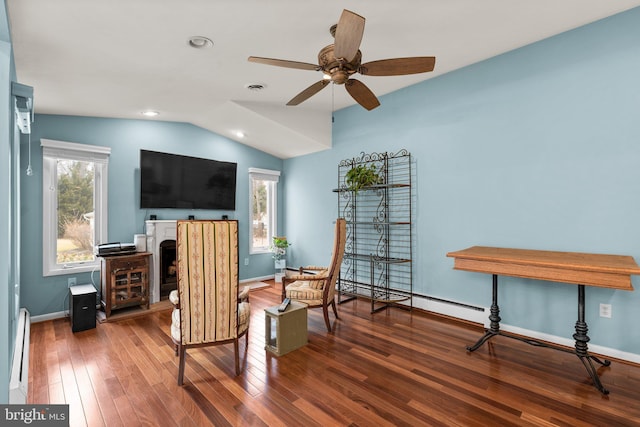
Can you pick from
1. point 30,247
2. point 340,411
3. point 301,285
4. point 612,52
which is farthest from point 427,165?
point 30,247

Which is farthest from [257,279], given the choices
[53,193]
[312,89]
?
[312,89]

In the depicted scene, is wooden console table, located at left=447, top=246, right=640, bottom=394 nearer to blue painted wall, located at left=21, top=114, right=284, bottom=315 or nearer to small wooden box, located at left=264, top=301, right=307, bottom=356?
small wooden box, located at left=264, top=301, right=307, bottom=356

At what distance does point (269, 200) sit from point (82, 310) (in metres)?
3.57

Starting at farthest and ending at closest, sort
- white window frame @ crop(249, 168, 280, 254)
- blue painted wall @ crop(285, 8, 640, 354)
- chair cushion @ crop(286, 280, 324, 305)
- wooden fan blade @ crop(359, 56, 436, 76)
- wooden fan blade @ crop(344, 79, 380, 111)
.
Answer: white window frame @ crop(249, 168, 280, 254) → chair cushion @ crop(286, 280, 324, 305) → blue painted wall @ crop(285, 8, 640, 354) → wooden fan blade @ crop(344, 79, 380, 111) → wooden fan blade @ crop(359, 56, 436, 76)

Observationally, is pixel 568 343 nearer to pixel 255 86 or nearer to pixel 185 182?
pixel 255 86

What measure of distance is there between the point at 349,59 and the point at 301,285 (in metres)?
2.51

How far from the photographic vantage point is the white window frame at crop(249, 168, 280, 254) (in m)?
5.88

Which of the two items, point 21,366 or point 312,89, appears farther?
point 312,89

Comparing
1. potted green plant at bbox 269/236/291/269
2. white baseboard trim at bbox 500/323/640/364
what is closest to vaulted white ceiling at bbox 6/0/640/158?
potted green plant at bbox 269/236/291/269

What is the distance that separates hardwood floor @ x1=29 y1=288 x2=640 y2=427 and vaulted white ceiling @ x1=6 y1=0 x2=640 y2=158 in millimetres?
2667

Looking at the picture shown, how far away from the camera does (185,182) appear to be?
4.97 meters

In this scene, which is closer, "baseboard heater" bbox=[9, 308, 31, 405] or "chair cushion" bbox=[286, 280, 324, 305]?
"baseboard heater" bbox=[9, 308, 31, 405]

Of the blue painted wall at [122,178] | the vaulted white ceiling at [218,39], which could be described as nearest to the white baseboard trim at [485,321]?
the vaulted white ceiling at [218,39]

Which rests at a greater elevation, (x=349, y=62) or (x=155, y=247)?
(x=349, y=62)
